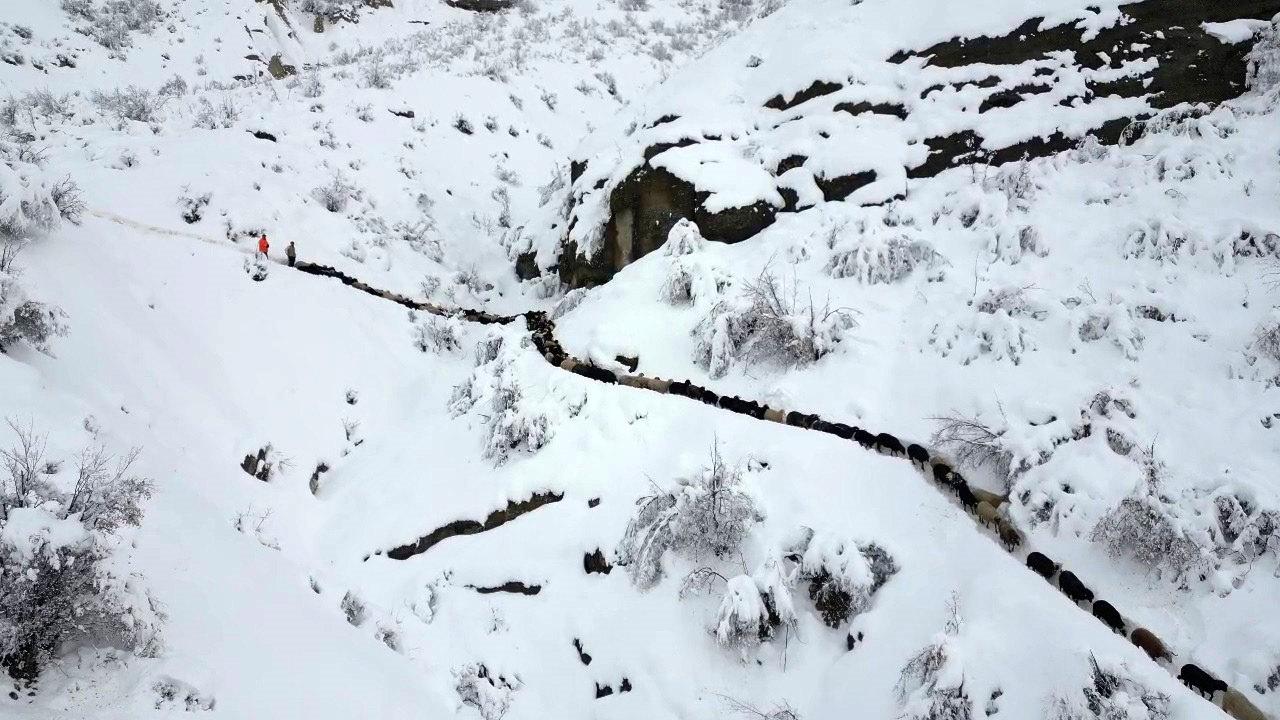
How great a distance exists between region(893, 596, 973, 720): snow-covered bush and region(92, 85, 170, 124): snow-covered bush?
858 inches

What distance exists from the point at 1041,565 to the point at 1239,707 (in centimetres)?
168

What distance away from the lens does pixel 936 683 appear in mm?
5523

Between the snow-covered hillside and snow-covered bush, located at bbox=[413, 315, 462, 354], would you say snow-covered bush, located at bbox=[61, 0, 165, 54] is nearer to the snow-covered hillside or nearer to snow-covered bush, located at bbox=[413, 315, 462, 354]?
the snow-covered hillside

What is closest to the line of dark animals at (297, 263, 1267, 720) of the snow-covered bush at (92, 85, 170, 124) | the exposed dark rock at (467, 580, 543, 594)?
the exposed dark rock at (467, 580, 543, 594)

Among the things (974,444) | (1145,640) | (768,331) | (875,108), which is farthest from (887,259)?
(1145,640)

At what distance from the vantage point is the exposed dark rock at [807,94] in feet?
50.3

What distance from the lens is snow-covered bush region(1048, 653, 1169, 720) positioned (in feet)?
15.9

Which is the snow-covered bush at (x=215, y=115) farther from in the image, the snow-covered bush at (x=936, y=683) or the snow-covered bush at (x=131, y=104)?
the snow-covered bush at (x=936, y=683)

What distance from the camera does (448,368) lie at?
1317cm

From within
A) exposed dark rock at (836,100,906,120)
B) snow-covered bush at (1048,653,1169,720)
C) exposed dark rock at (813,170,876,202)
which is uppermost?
exposed dark rock at (836,100,906,120)

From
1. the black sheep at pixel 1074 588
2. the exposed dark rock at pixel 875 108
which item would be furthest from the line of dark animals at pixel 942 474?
the exposed dark rock at pixel 875 108

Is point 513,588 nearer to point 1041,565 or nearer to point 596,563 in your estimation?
point 596,563

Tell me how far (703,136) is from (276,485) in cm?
1117

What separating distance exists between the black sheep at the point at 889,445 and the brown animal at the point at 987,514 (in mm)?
1188
